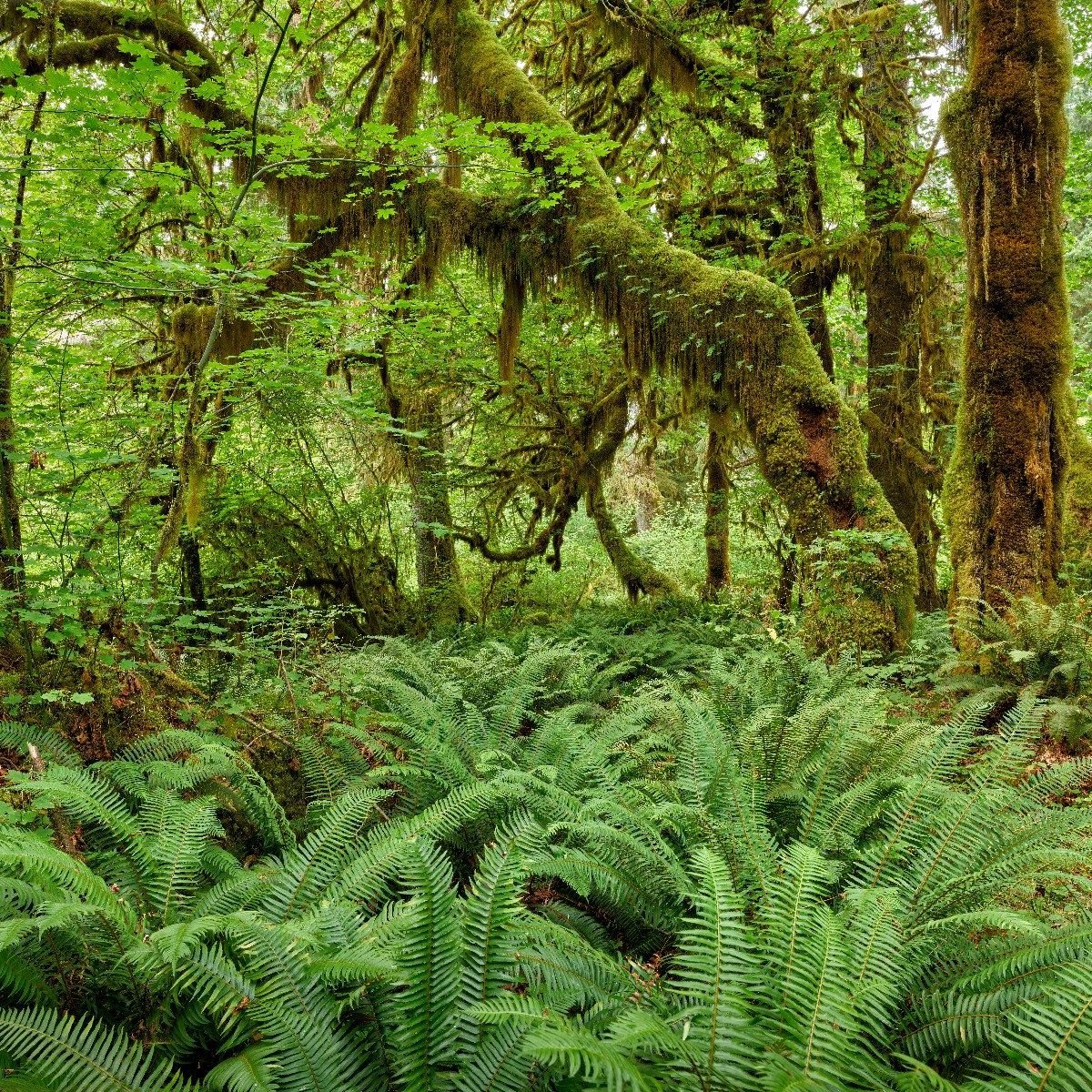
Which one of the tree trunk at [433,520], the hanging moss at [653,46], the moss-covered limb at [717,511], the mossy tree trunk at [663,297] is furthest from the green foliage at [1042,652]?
the hanging moss at [653,46]

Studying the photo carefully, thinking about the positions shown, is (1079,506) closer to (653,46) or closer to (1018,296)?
(1018,296)

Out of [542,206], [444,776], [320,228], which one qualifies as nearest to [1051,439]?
[542,206]

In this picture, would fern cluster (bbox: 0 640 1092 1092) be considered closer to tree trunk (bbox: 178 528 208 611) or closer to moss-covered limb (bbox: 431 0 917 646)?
moss-covered limb (bbox: 431 0 917 646)

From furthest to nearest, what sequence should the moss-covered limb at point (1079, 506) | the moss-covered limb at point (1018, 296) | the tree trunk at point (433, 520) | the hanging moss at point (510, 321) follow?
the tree trunk at point (433, 520)
the moss-covered limb at point (1079, 506)
the hanging moss at point (510, 321)
the moss-covered limb at point (1018, 296)

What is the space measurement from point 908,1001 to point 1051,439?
4.55 metres

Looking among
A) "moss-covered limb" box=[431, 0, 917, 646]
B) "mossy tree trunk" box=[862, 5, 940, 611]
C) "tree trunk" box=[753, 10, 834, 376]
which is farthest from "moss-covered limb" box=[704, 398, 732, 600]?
"moss-covered limb" box=[431, 0, 917, 646]

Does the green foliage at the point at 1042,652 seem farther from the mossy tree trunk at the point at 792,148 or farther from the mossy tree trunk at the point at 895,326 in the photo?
the mossy tree trunk at the point at 895,326

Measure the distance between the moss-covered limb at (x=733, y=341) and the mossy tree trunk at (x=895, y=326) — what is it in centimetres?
284

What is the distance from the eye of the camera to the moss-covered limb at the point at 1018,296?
16.5ft

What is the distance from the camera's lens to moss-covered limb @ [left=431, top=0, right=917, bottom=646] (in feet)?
17.7

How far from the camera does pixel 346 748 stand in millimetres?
3367

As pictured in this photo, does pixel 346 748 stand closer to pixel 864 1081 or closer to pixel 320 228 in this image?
pixel 864 1081

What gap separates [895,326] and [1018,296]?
3462 millimetres

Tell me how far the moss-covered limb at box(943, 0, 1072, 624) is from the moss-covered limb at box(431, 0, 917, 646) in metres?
0.73
